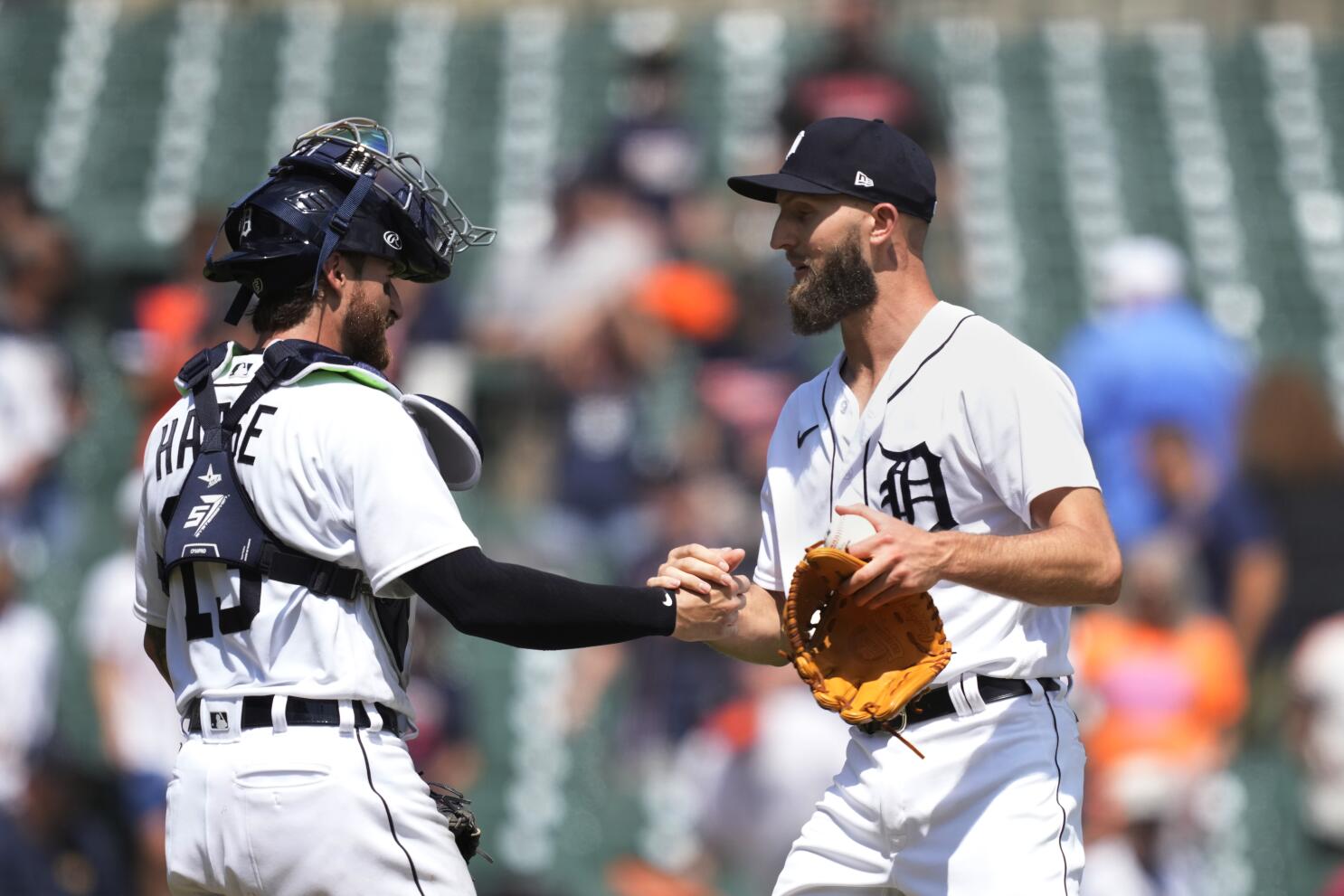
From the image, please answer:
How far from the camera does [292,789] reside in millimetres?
2844

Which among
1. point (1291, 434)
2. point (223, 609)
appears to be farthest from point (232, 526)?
point (1291, 434)

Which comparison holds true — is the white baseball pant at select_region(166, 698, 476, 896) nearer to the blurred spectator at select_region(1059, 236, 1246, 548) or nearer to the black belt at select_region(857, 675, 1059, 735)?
the black belt at select_region(857, 675, 1059, 735)

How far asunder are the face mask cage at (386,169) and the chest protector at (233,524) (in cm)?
33

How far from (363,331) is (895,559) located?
102 centimetres

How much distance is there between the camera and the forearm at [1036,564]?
9.98 ft

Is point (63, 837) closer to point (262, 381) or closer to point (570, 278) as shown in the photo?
point (570, 278)

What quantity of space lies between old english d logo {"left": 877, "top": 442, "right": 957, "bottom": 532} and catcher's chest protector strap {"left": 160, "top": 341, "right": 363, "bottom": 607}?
1036mm

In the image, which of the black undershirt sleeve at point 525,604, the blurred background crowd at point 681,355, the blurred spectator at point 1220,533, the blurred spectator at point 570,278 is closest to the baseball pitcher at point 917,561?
the black undershirt sleeve at point 525,604

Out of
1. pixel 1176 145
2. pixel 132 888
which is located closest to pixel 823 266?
pixel 132 888

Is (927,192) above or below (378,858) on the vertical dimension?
above

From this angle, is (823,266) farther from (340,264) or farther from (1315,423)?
(1315,423)

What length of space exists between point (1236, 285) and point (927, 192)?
6317 millimetres

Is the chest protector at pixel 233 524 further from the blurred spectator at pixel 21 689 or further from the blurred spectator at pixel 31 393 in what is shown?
the blurred spectator at pixel 31 393

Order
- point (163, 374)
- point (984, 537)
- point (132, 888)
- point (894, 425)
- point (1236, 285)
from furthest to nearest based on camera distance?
point (1236, 285)
point (163, 374)
point (132, 888)
point (894, 425)
point (984, 537)
